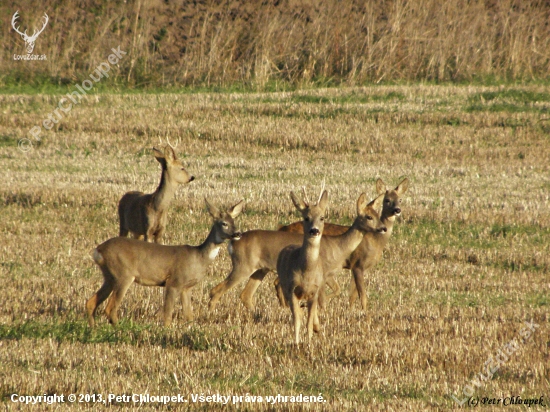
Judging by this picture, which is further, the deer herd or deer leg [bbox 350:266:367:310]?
deer leg [bbox 350:266:367:310]

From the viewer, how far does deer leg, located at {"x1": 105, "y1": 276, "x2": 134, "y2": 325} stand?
27.6 feet

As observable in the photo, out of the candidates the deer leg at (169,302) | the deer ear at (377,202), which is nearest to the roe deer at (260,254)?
the deer ear at (377,202)

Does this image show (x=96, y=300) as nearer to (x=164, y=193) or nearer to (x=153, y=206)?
(x=153, y=206)

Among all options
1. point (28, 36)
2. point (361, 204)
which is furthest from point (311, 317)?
point (28, 36)

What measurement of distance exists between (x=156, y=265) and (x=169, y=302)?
42 centimetres

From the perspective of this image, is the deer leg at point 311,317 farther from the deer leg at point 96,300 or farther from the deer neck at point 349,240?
the deer leg at point 96,300

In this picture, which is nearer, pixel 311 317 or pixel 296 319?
pixel 296 319

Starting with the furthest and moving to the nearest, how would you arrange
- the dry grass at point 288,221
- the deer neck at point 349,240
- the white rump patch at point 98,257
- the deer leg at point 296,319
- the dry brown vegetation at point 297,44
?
the dry brown vegetation at point 297,44 → the deer neck at point 349,240 → the white rump patch at point 98,257 → the deer leg at point 296,319 → the dry grass at point 288,221

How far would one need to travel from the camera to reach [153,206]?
11312mm

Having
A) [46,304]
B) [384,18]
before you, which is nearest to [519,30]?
[384,18]

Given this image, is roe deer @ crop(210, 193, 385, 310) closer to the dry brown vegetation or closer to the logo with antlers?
the dry brown vegetation

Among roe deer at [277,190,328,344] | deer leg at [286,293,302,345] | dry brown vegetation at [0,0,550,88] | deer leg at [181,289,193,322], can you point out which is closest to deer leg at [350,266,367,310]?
roe deer at [277,190,328,344]

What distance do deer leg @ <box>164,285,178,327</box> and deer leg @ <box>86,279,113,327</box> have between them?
1.81 ft

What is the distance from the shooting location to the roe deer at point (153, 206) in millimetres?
11297
